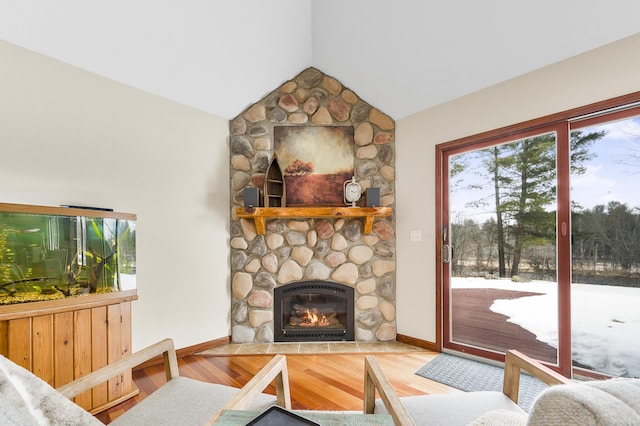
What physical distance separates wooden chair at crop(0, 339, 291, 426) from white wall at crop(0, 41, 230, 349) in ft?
4.32

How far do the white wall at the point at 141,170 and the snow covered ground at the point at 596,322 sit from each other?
280cm

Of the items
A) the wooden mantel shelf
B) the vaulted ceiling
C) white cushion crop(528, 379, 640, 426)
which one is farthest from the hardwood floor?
the vaulted ceiling

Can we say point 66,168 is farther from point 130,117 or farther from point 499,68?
point 499,68

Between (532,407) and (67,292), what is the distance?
2.25 m

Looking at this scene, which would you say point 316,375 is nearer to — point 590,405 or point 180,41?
point 590,405

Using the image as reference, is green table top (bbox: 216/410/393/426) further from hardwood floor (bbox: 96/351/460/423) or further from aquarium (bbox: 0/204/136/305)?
aquarium (bbox: 0/204/136/305)

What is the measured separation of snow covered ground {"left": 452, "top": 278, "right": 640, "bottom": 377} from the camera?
1988 mm

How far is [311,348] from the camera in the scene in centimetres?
288

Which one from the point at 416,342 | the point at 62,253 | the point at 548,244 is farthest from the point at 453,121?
the point at 62,253

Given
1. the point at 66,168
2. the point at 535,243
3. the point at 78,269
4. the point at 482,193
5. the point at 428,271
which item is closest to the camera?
the point at 78,269

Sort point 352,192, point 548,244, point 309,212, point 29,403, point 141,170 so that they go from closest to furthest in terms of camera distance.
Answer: point 29,403 → point 548,244 → point 141,170 → point 309,212 → point 352,192

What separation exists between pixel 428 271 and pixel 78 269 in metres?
2.78

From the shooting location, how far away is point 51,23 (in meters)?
1.95

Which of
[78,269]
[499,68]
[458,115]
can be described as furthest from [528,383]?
[78,269]
